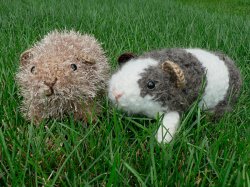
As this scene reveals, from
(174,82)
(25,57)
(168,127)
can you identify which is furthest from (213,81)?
(25,57)

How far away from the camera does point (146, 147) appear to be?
1.48 m

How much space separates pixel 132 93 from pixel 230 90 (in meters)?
0.45

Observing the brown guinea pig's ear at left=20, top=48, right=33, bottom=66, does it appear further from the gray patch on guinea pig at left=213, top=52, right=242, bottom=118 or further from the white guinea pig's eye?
the gray patch on guinea pig at left=213, top=52, right=242, bottom=118

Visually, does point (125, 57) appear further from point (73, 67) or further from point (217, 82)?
point (217, 82)

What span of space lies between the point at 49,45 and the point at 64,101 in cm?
27

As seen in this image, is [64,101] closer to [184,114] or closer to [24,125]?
[24,125]

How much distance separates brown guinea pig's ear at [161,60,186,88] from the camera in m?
1.56

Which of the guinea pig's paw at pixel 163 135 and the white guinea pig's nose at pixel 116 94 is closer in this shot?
the guinea pig's paw at pixel 163 135

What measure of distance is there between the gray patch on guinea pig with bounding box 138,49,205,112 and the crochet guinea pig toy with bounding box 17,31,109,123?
21 cm

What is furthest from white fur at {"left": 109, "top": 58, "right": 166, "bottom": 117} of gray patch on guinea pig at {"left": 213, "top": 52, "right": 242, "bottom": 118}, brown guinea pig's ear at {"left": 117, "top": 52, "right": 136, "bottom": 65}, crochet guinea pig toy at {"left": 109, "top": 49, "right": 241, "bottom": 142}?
gray patch on guinea pig at {"left": 213, "top": 52, "right": 242, "bottom": 118}

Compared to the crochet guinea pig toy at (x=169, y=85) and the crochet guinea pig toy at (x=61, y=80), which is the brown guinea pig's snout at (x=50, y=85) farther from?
the crochet guinea pig toy at (x=169, y=85)

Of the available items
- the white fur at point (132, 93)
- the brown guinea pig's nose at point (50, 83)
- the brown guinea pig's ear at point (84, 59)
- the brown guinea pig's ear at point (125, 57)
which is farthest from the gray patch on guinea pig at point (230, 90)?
the brown guinea pig's nose at point (50, 83)

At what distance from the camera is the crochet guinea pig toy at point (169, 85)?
1564 mm

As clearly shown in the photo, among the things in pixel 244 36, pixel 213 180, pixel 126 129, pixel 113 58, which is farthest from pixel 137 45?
pixel 213 180
